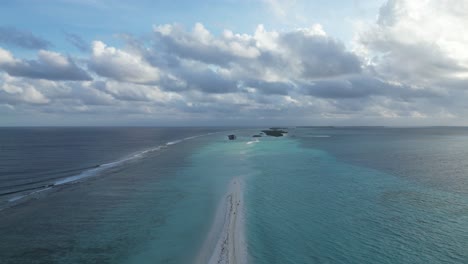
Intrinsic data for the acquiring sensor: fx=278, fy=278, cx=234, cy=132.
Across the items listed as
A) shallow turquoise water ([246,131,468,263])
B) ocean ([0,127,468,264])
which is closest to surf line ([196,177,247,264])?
ocean ([0,127,468,264])

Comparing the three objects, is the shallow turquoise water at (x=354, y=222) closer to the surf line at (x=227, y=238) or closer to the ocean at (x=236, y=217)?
the ocean at (x=236, y=217)

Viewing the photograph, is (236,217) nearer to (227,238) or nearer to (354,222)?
(227,238)

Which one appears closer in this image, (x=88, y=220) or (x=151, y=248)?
(x=151, y=248)

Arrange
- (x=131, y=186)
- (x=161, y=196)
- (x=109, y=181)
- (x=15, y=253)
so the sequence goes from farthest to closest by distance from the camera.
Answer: (x=109, y=181), (x=131, y=186), (x=161, y=196), (x=15, y=253)

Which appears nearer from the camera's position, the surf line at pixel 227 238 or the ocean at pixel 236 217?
the surf line at pixel 227 238

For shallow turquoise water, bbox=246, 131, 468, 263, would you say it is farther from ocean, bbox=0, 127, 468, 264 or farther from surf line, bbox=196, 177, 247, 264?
surf line, bbox=196, 177, 247, 264

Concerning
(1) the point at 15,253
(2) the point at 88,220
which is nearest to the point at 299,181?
Answer: (2) the point at 88,220

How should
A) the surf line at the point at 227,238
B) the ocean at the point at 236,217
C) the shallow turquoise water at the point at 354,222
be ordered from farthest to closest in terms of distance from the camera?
the ocean at the point at 236,217, the shallow turquoise water at the point at 354,222, the surf line at the point at 227,238

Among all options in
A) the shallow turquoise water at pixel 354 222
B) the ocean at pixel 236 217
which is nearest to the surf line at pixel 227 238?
the ocean at pixel 236 217

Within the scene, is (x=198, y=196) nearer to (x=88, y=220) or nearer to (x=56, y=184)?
(x=88, y=220)
